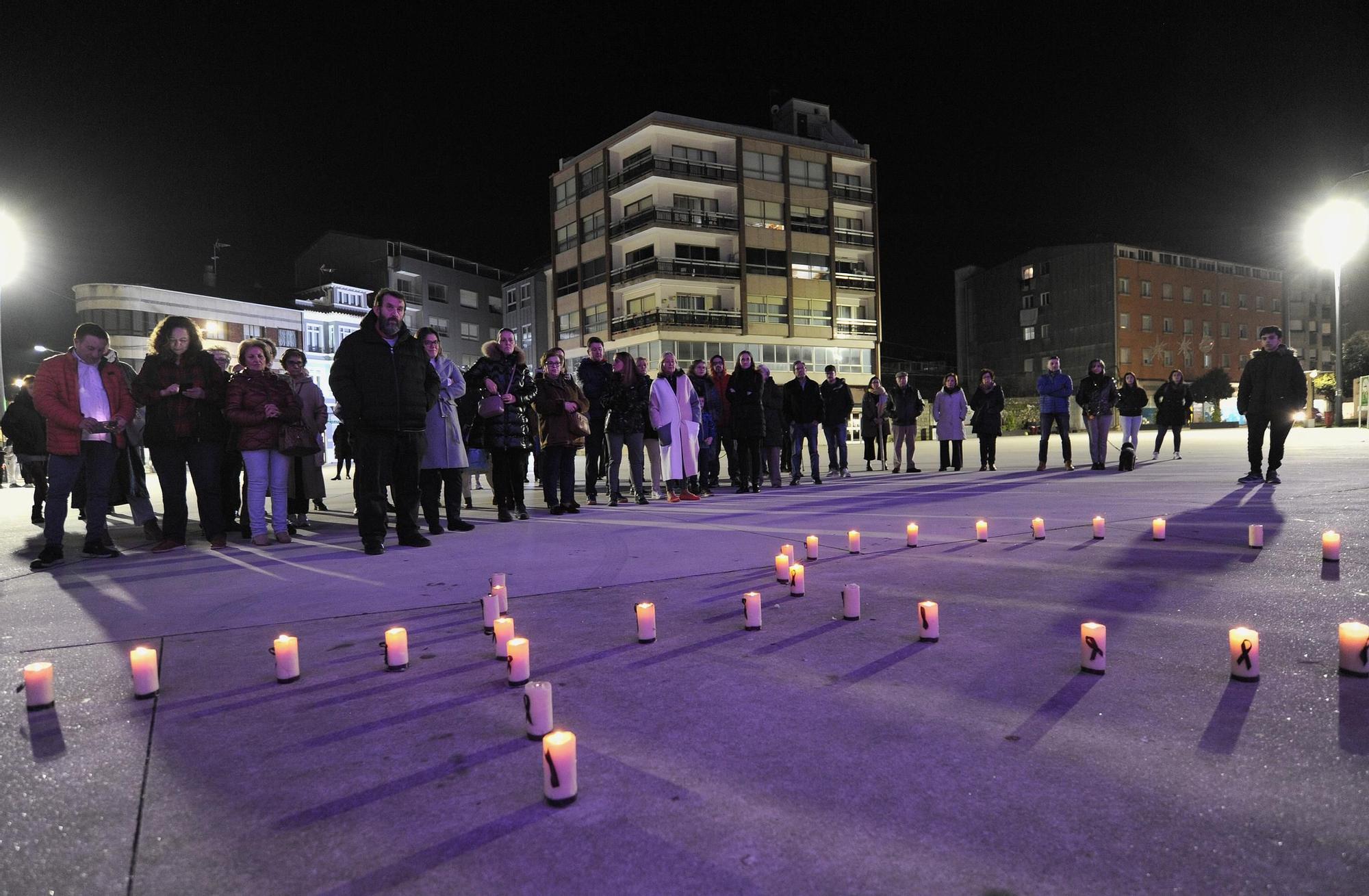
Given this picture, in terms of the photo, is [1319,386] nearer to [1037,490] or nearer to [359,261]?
[1037,490]

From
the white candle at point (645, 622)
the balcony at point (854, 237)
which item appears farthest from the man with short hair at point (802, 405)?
the balcony at point (854, 237)

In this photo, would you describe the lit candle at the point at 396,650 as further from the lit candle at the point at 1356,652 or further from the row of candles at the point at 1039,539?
the lit candle at the point at 1356,652

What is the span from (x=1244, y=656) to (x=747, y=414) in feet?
30.1

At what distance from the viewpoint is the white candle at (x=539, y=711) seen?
2.54 m

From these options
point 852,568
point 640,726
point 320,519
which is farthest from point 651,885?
point 320,519

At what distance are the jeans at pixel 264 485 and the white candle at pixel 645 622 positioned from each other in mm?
5469

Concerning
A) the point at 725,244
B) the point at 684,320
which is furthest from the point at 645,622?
the point at 725,244

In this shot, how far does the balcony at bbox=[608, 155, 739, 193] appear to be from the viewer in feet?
141

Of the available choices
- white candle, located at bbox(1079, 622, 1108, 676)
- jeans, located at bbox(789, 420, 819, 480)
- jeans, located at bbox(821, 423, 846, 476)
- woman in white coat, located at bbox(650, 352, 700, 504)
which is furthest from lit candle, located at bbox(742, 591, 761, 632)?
jeans, located at bbox(821, 423, 846, 476)

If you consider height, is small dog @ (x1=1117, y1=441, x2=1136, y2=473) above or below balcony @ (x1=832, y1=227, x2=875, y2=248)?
below

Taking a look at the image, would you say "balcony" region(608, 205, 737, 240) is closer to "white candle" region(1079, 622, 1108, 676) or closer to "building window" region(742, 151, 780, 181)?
"building window" region(742, 151, 780, 181)

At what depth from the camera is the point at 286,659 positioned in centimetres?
323

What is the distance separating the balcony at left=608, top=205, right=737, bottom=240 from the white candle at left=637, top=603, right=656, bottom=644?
41.6 metres

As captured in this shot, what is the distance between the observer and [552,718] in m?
2.72
